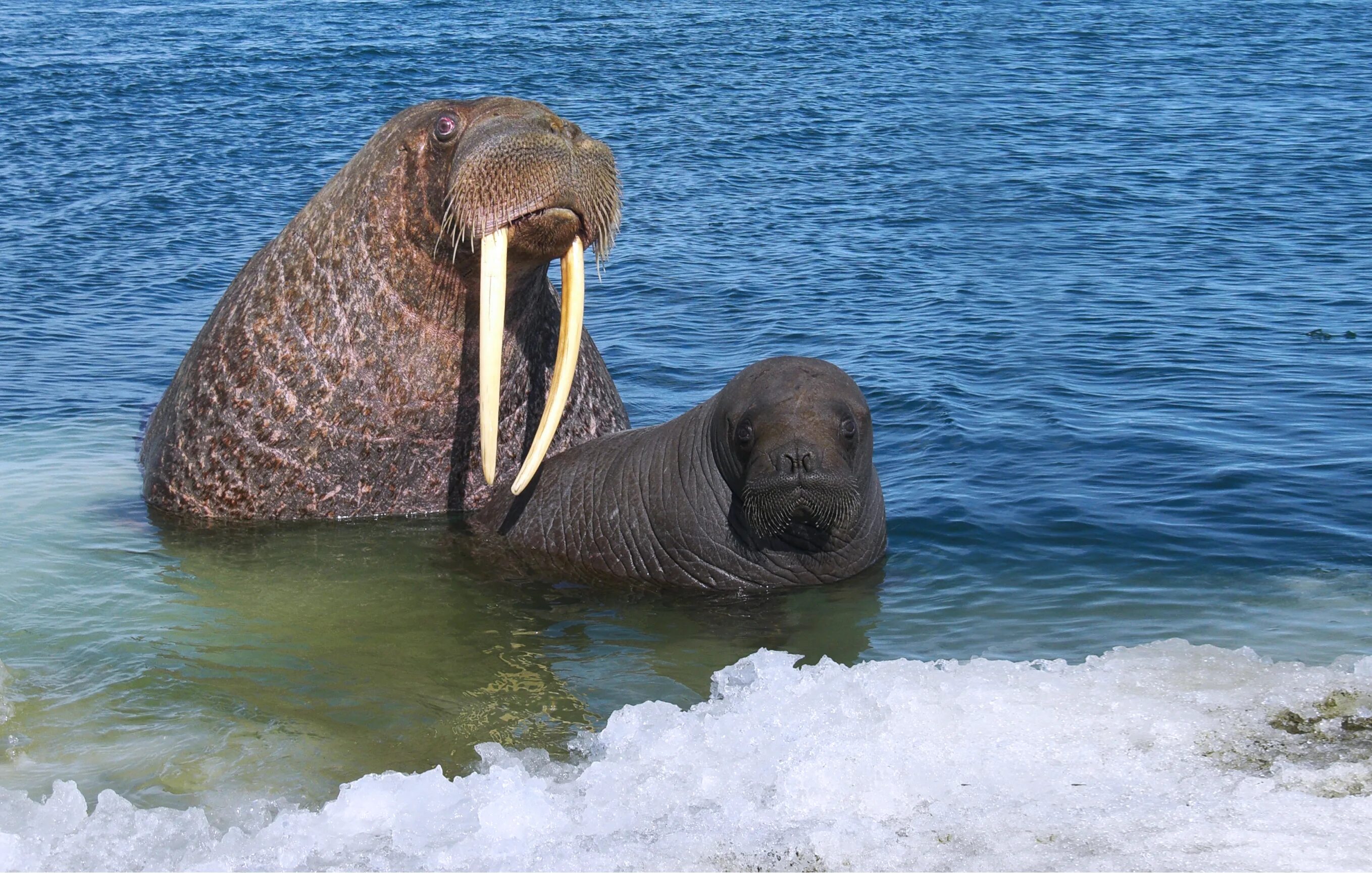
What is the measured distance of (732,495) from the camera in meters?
6.85

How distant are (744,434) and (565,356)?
36.6 inches

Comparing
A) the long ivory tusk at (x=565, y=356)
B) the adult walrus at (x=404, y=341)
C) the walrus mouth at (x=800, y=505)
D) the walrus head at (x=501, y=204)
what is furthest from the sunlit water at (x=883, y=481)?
the walrus head at (x=501, y=204)

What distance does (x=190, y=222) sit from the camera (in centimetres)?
1708

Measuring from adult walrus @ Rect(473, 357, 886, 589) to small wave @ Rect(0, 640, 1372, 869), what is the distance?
3.59ft

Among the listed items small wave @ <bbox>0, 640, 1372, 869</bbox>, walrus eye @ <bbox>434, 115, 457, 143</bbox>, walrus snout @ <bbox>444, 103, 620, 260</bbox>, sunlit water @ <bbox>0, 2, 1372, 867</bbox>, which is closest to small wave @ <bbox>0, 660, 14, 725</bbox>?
sunlit water @ <bbox>0, 2, 1372, 867</bbox>

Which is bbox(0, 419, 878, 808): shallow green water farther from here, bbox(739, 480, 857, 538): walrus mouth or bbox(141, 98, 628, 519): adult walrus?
bbox(739, 480, 857, 538): walrus mouth

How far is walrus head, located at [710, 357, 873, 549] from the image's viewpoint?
20.8 feet

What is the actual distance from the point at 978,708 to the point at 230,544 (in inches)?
157

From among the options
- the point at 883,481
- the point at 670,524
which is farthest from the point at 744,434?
the point at 883,481

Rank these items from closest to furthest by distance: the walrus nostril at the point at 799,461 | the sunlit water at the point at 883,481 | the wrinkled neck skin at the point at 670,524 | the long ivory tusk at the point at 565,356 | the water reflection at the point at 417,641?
the sunlit water at the point at 883,481
the water reflection at the point at 417,641
the walrus nostril at the point at 799,461
the long ivory tusk at the point at 565,356
the wrinkled neck skin at the point at 670,524

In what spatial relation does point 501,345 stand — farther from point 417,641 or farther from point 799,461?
point 799,461

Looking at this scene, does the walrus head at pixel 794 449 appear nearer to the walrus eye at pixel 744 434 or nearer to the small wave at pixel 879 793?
the walrus eye at pixel 744 434

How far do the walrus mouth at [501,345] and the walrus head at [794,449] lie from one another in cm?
71

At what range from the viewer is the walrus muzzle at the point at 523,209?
6484mm
